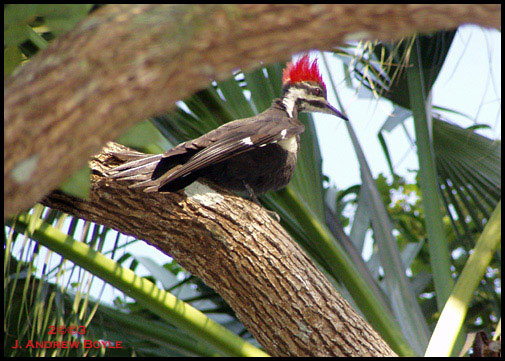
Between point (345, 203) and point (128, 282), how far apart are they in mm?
2169

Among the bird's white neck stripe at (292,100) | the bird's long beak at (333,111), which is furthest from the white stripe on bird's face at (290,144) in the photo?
the bird's long beak at (333,111)

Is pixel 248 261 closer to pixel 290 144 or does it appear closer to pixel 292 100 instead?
pixel 290 144

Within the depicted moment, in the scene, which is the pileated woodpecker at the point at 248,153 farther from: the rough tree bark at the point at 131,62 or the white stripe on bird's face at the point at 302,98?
the rough tree bark at the point at 131,62

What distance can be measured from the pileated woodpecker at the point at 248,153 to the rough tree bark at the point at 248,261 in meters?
0.09

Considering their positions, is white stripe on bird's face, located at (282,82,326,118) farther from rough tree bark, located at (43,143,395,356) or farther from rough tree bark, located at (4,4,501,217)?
rough tree bark, located at (4,4,501,217)

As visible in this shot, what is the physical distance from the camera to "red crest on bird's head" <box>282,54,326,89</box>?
2.55m

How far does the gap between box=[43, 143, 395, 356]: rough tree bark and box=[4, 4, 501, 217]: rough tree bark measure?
1072 mm

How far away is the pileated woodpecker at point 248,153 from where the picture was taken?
185 centimetres

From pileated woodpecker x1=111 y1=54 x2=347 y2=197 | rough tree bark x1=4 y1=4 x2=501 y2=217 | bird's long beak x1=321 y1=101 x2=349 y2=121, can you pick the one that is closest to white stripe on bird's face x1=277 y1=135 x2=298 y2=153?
pileated woodpecker x1=111 y1=54 x2=347 y2=197

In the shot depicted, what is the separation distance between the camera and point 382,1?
809 millimetres

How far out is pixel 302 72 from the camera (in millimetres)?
2543

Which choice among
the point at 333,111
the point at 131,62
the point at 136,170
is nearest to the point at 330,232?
the point at 333,111

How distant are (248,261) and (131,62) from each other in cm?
120

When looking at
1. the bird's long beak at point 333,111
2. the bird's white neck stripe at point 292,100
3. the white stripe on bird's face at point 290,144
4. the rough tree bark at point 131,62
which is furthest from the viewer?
the bird's long beak at point 333,111
